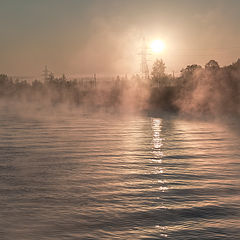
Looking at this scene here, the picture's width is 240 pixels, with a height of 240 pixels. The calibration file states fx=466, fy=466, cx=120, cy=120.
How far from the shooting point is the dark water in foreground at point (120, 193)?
7.80 metres

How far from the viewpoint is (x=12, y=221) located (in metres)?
8.32

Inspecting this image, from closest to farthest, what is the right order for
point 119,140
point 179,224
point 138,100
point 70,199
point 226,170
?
1. point 179,224
2. point 70,199
3. point 226,170
4. point 119,140
5. point 138,100

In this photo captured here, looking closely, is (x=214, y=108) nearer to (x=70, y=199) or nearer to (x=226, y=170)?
(x=226, y=170)

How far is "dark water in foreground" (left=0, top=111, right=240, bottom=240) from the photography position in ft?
25.6

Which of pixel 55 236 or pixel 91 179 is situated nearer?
pixel 55 236

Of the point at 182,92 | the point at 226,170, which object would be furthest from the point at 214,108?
the point at 226,170

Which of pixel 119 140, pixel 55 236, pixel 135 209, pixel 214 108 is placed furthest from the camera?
pixel 214 108

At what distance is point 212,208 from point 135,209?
1.49 metres

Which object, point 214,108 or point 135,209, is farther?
point 214,108

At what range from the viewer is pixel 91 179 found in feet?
40.5

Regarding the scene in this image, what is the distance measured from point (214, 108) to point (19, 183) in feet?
145

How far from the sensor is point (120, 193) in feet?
34.4

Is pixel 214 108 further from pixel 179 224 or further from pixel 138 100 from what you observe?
pixel 179 224

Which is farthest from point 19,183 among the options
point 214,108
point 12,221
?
point 214,108
